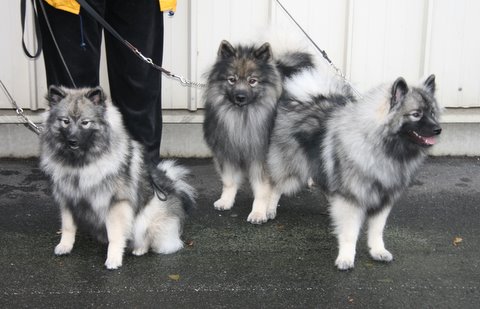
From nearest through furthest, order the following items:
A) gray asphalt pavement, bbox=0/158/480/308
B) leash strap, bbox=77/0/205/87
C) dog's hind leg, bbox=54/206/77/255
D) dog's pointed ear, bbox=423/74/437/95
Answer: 1. gray asphalt pavement, bbox=0/158/480/308
2. dog's pointed ear, bbox=423/74/437/95
3. dog's hind leg, bbox=54/206/77/255
4. leash strap, bbox=77/0/205/87

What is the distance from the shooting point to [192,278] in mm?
3348

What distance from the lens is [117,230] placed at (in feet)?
11.0

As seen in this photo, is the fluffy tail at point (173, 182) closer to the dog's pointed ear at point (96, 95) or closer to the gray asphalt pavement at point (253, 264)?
the gray asphalt pavement at point (253, 264)

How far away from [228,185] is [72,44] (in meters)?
1.44

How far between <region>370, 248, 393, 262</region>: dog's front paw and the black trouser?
1.55 metres

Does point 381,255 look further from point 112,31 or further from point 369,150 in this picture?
point 112,31

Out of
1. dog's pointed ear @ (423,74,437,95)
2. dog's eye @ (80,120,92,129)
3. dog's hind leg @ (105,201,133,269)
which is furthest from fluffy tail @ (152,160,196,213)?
dog's pointed ear @ (423,74,437,95)

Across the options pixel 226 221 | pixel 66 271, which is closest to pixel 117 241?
pixel 66 271

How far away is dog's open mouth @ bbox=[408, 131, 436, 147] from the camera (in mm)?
3236

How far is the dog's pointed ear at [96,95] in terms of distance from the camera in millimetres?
3225

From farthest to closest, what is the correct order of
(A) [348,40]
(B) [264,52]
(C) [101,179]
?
(A) [348,40]
(B) [264,52]
(C) [101,179]

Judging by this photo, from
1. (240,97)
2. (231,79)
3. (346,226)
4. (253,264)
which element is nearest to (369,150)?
(346,226)

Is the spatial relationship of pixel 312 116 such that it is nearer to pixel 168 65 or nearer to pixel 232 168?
pixel 232 168

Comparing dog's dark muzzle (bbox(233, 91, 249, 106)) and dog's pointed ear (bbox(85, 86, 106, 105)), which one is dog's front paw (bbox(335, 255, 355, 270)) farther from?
dog's pointed ear (bbox(85, 86, 106, 105))
